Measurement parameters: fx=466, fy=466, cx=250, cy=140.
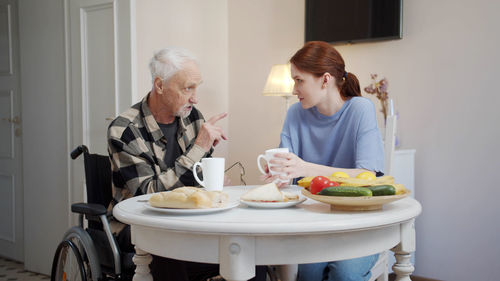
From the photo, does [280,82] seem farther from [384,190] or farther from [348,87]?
[384,190]

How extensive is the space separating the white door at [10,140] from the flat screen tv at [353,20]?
2210 millimetres

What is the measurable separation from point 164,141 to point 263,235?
100 cm

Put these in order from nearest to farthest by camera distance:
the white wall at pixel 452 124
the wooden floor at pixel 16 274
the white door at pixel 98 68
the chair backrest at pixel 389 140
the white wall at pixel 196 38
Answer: the chair backrest at pixel 389 140, the white wall at pixel 452 124, the white door at pixel 98 68, the white wall at pixel 196 38, the wooden floor at pixel 16 274

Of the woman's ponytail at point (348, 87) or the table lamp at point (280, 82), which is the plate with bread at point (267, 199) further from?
the table lamp at point (280, 82)

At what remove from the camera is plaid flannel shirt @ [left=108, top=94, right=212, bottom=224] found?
1640 millimetres

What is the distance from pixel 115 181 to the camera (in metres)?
1.73

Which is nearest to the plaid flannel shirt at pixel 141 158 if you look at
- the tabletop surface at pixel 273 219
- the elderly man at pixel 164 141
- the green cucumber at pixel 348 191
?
the elderly man at pixel 164 141

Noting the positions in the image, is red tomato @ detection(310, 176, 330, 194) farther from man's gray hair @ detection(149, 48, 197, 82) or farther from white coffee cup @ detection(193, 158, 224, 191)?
man's gray hair @ detection(149, 48, 197, 82)

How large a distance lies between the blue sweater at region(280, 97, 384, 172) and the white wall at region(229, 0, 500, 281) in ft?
3.78

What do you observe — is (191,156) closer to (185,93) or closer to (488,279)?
(185,93)

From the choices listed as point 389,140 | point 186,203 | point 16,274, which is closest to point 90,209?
point 186,203

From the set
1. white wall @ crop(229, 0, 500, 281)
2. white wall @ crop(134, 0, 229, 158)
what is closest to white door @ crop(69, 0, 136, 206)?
white wall @ crop(134, 0, 229, 158)

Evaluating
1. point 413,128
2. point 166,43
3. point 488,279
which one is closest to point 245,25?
point 166,43

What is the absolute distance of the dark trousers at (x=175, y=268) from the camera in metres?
1.55
